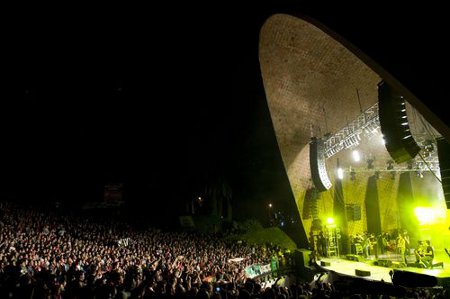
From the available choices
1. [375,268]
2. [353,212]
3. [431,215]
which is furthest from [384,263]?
[353,212]

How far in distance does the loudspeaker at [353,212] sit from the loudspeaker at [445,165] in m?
14.2

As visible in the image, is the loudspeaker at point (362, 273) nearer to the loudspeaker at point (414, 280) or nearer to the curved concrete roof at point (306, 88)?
the curved concrete roof at point (306, 88)

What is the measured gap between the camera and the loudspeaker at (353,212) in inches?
851

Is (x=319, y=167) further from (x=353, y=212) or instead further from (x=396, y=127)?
(x=396, y=127)

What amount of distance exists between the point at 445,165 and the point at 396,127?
1.44 metres

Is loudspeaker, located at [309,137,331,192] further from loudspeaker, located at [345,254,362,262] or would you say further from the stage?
loudspeaker, located at [345,254,362,262]

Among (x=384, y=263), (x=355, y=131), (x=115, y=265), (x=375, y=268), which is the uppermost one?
(x=355, y=131)

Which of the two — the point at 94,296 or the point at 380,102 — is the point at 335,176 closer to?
the point at 380,102

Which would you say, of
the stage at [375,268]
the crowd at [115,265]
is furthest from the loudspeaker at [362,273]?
the crowd at [115,265]

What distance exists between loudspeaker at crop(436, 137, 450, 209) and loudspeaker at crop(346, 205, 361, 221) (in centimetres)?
1418

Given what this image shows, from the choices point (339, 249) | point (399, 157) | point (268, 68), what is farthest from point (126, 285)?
point (339, 249)

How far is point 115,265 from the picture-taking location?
1050 cm

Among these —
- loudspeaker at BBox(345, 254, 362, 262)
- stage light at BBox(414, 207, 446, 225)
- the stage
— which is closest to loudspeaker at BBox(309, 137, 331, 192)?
the stage

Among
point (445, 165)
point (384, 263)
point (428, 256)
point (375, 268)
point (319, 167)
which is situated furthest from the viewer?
point (319, 167)
